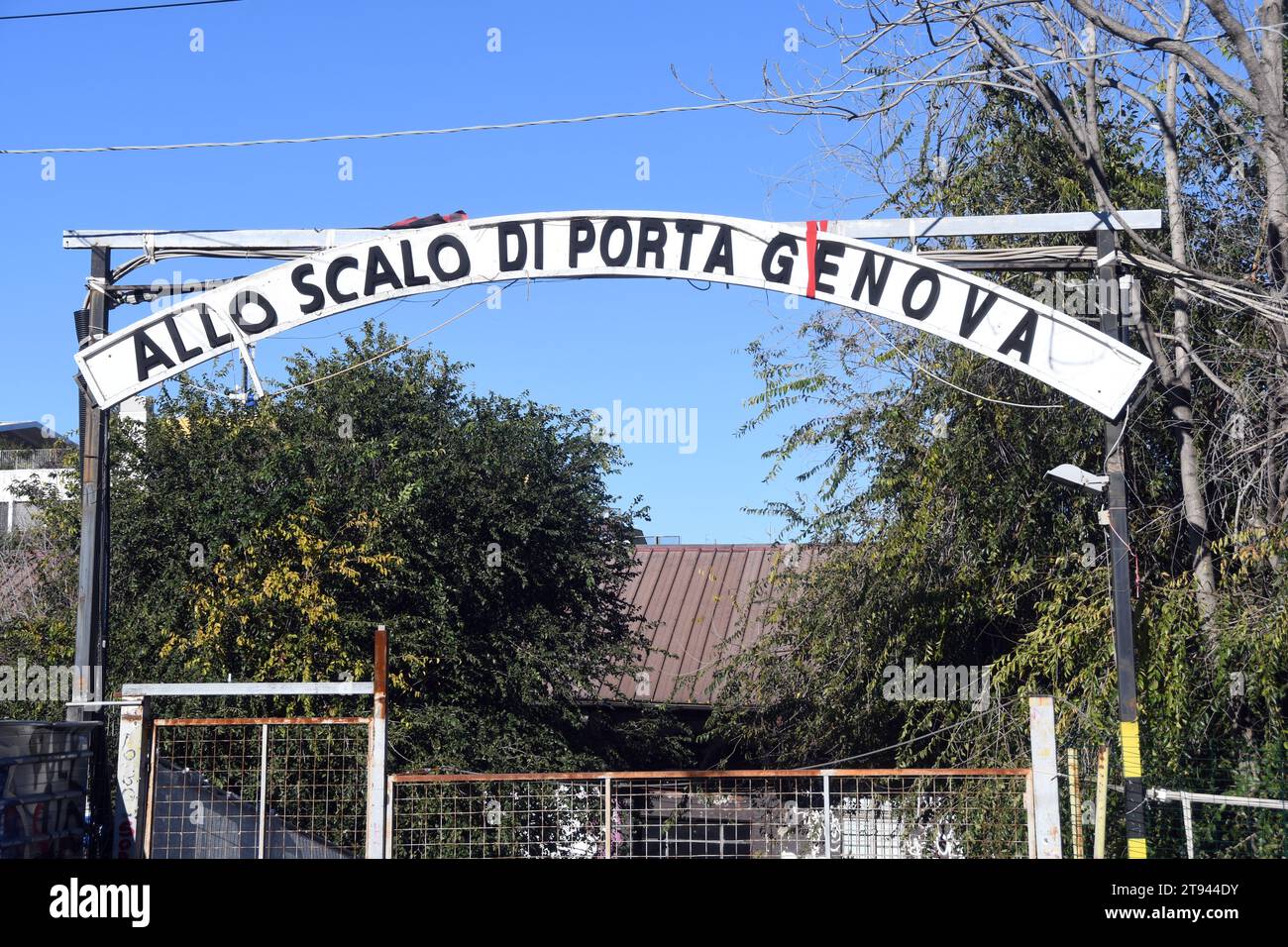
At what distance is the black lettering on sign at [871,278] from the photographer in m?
8.30

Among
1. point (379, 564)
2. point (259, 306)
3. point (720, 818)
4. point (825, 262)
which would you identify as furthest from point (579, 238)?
point (379, 564)

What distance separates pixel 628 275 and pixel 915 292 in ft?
6.30

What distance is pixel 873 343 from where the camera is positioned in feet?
43.8

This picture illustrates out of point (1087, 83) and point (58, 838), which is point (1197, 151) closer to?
point (1087, 83)

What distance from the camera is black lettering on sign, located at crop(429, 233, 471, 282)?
27.9 ft

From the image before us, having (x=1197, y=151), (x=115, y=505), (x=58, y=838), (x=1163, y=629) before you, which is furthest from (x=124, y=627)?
(x=1197, y=151)

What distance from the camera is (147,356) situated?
8602 mm

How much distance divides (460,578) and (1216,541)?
9393mm

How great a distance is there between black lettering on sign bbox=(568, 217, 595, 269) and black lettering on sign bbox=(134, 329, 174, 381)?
9.38 feet

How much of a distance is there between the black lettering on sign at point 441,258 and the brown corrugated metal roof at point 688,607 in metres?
11.5

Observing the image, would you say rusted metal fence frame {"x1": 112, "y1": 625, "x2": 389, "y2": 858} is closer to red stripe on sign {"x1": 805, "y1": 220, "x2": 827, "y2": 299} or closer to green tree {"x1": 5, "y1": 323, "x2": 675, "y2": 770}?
red stripe on sign {"x1": 805, "y1": 220, "x2": 827, "y2": 299}

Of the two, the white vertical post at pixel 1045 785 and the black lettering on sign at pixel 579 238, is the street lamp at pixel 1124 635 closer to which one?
the white vertical post at pixel 1045 785

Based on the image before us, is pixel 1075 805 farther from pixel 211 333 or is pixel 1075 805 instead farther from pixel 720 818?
pixel 211 333
